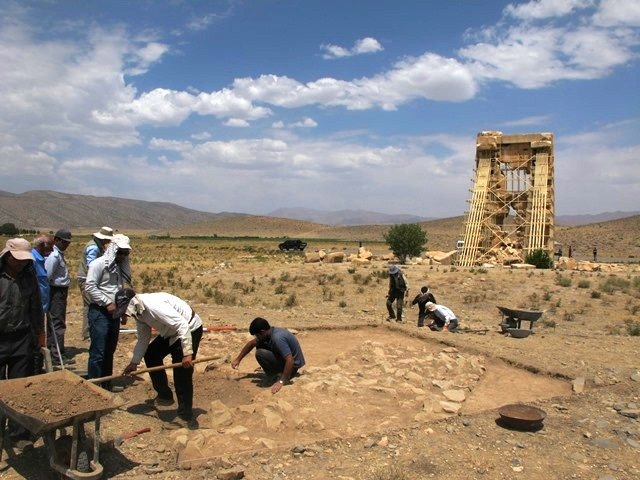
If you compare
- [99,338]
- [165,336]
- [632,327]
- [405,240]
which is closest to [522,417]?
[165,336]

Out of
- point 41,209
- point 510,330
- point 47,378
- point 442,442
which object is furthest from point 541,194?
point 41,209

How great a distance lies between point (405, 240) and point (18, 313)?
28.5 m

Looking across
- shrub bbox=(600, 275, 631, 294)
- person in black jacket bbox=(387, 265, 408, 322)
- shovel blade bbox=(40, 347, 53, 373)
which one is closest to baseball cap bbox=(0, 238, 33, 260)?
shovel blade bbox=(40, 347, 53, 373)

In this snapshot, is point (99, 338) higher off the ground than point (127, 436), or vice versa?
point (99, 338)

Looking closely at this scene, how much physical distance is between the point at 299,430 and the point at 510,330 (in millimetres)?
6908

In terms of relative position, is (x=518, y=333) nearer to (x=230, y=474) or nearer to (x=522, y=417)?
(x=522, y=417)

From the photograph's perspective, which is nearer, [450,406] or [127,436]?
[127,436]

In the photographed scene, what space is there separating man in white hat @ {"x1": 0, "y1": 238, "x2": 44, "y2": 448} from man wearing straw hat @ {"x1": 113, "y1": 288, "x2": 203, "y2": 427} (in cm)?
96

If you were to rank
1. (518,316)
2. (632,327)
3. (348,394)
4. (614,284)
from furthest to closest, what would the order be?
(614,284)
(632,327)
(518,316)
(348,394)

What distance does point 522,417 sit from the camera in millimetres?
6355

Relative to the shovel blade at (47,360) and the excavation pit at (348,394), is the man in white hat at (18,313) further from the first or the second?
the excavation pit at (348,394)

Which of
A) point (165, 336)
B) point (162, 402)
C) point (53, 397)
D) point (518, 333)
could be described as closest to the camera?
point (53, 397)

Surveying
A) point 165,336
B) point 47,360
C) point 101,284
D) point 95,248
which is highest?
point 95,248

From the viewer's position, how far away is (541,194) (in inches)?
1118
